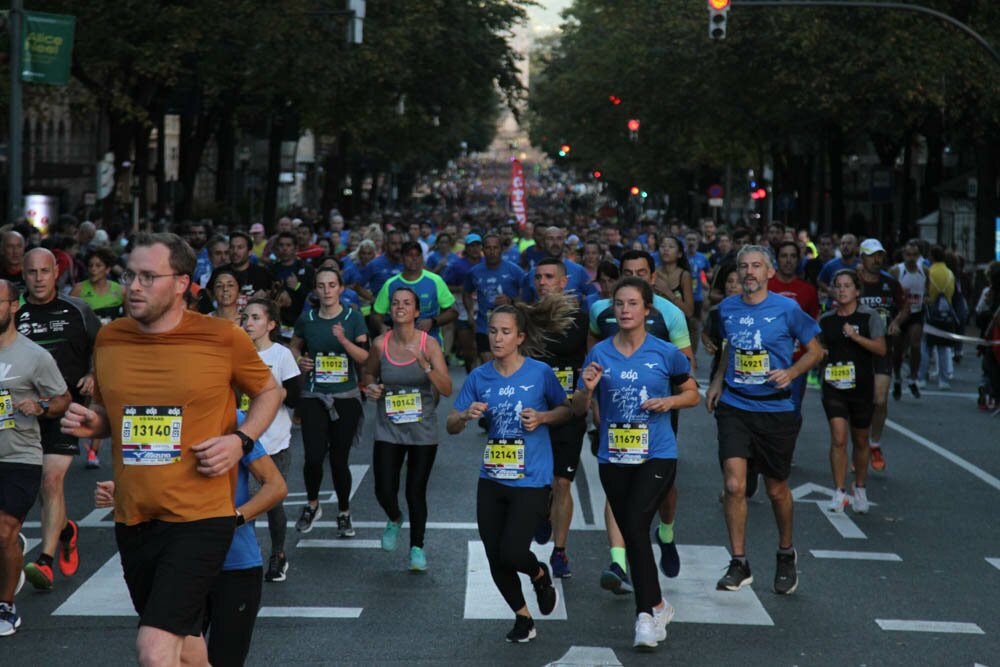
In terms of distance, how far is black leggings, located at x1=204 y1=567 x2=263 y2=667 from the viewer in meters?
5.87

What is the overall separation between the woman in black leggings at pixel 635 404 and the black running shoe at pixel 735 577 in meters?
1.09

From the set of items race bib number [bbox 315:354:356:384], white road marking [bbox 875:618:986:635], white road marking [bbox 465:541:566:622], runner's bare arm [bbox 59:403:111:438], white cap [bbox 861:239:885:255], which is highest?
white cap [bbox 861:239:885:255]

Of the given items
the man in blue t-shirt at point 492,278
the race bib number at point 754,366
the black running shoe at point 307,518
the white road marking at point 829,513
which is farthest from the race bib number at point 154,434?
the man in blue t-shirt at point 492,278

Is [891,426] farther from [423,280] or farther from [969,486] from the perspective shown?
[423,280]

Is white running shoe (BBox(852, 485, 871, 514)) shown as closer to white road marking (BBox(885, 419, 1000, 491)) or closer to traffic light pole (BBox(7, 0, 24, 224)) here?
white road marking (BBox(885, 419, 1000, 491))

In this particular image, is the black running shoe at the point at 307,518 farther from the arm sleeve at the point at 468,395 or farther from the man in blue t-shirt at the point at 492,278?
the man in blue t-shirt at the point at 492,278

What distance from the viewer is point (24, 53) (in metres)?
21.9

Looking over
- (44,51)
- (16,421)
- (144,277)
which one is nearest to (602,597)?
(16,421)

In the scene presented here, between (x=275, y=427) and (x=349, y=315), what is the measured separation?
186 cm

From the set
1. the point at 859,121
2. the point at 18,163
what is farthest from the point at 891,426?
the point at 859,121

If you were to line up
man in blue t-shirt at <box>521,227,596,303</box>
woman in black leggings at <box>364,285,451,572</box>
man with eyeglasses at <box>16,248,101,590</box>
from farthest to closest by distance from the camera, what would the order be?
man in blue t-shirt at <box>521,227,596,303</box>, woman in black leggings at <box>364,285,451,572</box>, man with eyeglasses at <box>16,248,101,590</box>

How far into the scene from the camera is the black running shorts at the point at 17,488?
27.6 feet

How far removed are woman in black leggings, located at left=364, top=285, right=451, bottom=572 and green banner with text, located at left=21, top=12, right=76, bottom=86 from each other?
12.9 metres

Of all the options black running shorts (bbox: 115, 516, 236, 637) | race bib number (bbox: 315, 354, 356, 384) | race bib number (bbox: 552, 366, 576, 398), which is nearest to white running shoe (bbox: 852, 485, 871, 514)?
race bib number (bbox: 552, 366, 576, 398)
